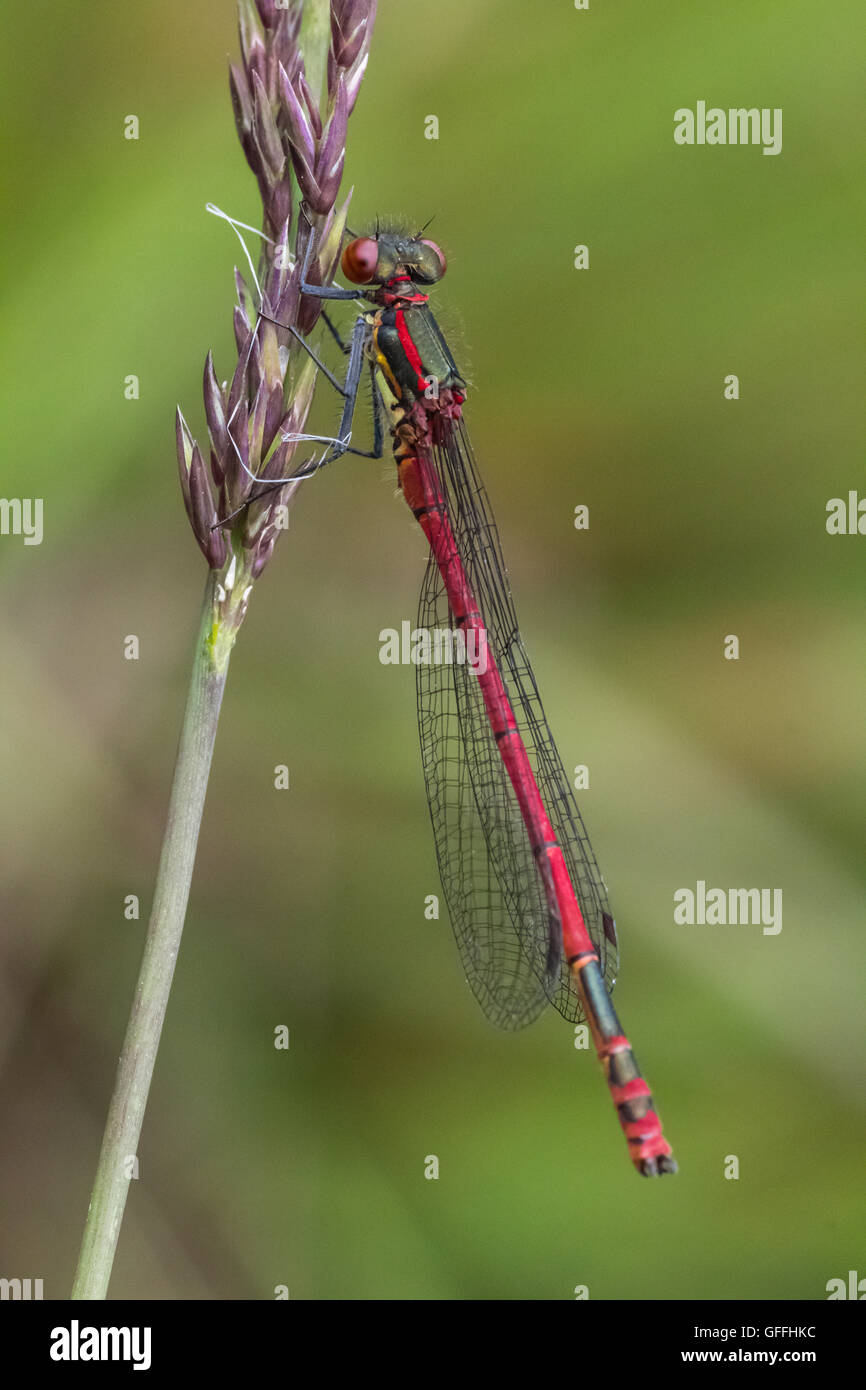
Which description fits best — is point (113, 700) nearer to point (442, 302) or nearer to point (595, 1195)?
point (442, 302)

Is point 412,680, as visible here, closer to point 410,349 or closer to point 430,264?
point 410,349

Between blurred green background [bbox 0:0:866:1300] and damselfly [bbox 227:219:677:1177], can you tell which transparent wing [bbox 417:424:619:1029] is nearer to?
damselfly [bbox 227:219:677:1177]

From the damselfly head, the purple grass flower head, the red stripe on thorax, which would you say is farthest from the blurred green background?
the purple grass flower head

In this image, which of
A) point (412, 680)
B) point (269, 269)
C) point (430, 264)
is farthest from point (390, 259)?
point (412, 680)

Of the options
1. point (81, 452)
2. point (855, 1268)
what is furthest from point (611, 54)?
point (855, 1268)

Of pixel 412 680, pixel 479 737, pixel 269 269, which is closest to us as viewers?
pixel 269 269

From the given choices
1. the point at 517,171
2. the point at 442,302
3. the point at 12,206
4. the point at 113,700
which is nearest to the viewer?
the point at 442,302

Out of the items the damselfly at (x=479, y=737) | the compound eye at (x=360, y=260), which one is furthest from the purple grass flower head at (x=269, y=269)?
the damselfly at (x=479, y=737)

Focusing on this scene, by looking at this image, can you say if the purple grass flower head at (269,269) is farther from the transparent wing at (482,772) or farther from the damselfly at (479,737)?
the transparent wing at (482,772)
